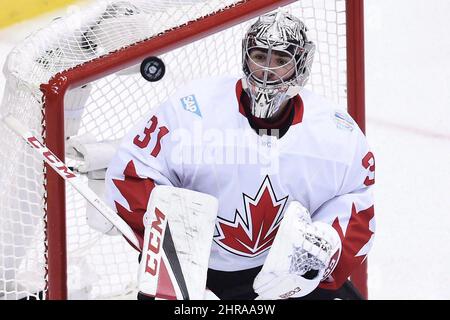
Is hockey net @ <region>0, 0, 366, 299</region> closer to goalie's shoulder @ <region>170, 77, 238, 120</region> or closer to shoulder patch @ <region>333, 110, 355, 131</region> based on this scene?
goalie's shoulder @ <region>170, 77, 238, 120</region>

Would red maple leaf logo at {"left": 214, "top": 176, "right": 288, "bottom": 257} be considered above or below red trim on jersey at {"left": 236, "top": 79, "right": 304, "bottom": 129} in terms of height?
below

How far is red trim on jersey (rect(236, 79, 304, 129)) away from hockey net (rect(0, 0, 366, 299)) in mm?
130

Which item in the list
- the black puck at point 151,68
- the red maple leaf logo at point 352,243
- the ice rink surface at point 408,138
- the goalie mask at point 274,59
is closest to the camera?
the black puck at point 151,68

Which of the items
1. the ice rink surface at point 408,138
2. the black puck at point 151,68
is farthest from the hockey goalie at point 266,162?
the ice rink surface at point 408,138

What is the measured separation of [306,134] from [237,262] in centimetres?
31

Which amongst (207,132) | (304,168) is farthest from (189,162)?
(304,168)

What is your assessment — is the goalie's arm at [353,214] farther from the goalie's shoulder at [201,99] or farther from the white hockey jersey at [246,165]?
the goalie's shoulder at [201,99]

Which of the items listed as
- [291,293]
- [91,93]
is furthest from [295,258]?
[91,93]

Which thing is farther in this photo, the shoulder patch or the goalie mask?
the shoulder patch

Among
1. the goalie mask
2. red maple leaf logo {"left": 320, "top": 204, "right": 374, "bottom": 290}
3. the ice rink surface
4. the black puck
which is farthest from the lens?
the ice rink surface

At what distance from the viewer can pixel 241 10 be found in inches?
77.8

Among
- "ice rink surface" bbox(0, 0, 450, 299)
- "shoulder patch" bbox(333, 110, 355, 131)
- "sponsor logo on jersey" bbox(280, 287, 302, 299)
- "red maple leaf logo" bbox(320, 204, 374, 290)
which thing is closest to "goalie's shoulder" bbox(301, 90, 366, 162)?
"shoulder patch" bbox(333, 110, 355, 131)

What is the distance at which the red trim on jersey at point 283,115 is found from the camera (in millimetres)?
2098

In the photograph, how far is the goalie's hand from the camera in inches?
76.4
